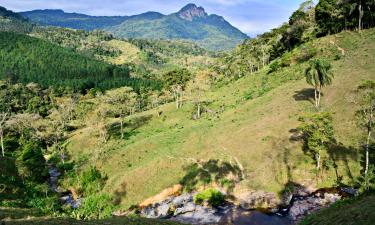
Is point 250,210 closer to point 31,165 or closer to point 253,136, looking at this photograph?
point 253,136

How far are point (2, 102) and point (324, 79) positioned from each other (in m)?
147

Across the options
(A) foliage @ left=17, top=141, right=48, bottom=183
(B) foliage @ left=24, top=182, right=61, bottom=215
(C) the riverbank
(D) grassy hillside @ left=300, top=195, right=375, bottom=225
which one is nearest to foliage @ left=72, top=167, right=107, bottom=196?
(B) foliage @ left=24, top=182, right=61, bottom=215

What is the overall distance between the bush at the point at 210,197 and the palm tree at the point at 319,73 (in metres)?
29.5

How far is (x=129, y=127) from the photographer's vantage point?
106750 millimetres

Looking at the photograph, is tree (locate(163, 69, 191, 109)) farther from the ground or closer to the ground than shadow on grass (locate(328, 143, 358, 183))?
farther from the ground

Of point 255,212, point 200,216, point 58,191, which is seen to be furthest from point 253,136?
point 58,191

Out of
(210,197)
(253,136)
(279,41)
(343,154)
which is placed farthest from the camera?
(279,41)

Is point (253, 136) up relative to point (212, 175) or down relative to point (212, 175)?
up

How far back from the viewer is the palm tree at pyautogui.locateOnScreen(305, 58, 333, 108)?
73875 millimetres

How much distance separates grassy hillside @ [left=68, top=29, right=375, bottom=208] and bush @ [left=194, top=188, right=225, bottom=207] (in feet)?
15.5

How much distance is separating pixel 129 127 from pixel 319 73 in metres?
54.4

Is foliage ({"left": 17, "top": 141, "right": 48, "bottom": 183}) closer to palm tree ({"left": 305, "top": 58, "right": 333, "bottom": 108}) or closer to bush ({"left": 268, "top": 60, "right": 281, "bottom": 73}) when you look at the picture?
palm tree ({"left": 305, "top": 58, "right": 333, "bottom": 108})

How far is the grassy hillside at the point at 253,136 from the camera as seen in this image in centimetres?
6212

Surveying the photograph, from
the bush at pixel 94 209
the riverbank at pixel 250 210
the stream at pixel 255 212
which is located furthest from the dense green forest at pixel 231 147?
the stream at pixel 255 212
